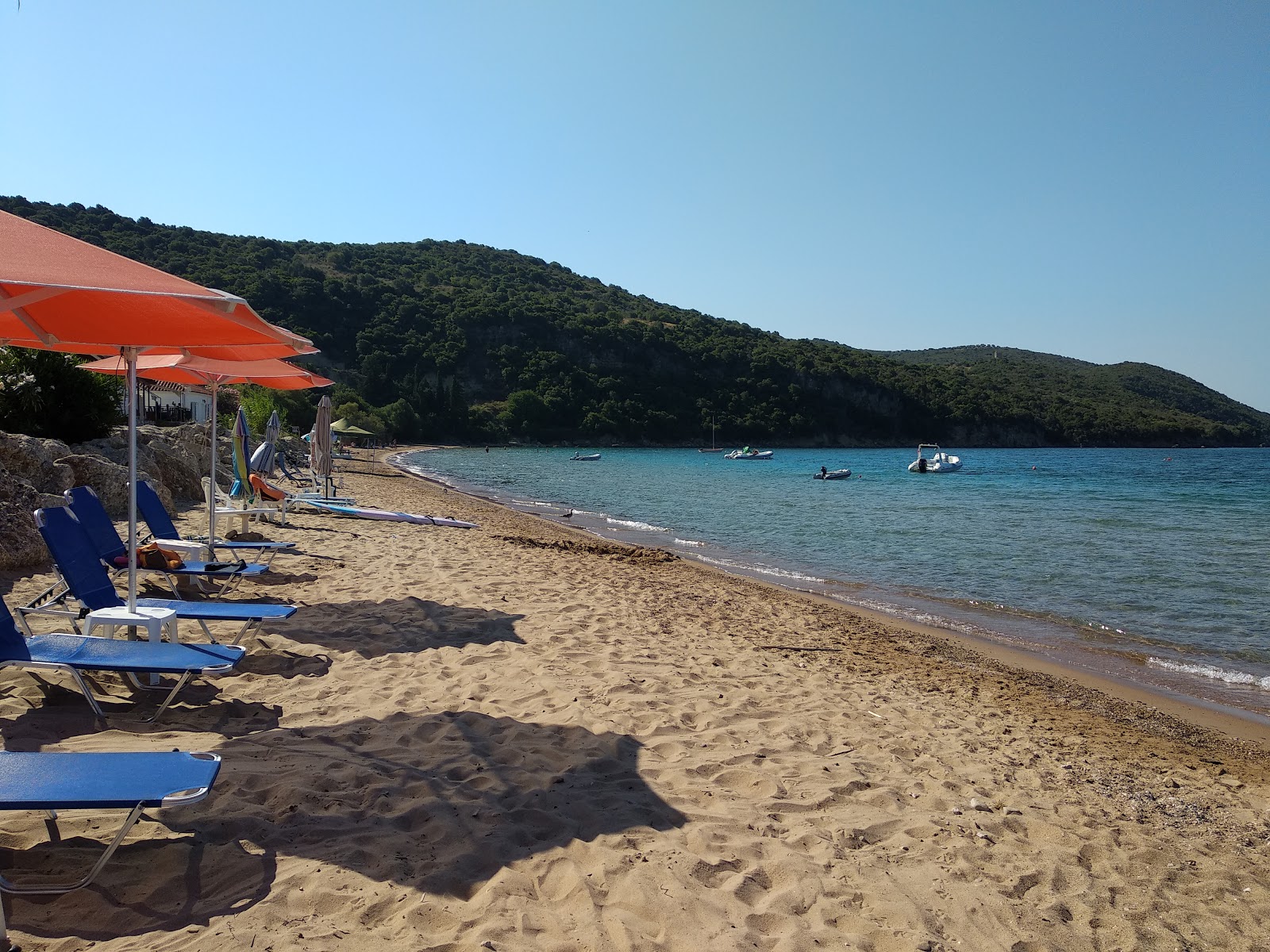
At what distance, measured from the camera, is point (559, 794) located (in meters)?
3.23

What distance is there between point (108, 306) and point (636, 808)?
3213 mm

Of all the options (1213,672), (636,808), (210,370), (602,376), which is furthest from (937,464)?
(636,808)

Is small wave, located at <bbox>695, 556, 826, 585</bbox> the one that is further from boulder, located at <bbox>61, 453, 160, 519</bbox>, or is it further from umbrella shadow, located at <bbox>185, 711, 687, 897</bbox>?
umbrella shadow, located at <bbox>185, 711, 687, 897</bbox>

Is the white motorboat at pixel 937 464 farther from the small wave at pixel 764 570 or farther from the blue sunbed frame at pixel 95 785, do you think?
the blue sunbed frame at pixel 95 785

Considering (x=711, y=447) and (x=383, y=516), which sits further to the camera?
(x=711, y=447)

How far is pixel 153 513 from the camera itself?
6418mm

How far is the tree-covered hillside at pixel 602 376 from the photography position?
7544 centimetres

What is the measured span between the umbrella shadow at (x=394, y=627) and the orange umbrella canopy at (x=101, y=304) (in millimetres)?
1918

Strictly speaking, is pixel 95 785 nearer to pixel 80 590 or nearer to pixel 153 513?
pixel 80 590

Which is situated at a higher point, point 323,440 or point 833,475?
point 323,440

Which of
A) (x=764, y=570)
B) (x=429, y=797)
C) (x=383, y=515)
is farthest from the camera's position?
(x=764, y=570)

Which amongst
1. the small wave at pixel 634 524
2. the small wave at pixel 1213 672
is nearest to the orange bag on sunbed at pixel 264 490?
the small wave at pixel 634 524

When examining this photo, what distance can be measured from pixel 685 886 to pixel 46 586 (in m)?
5.53

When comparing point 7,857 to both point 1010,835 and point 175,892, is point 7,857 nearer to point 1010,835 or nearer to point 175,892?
point 175,892
